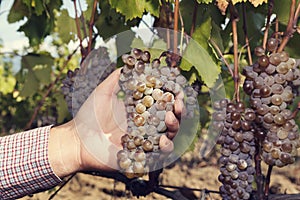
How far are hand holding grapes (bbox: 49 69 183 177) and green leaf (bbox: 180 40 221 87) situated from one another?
0.60ft

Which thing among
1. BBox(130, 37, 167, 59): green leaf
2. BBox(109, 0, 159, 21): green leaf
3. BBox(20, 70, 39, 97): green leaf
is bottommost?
BBox(20, 70, 39, 97): green leaf

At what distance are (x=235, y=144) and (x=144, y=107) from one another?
246 millimetres

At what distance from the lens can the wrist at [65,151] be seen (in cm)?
139

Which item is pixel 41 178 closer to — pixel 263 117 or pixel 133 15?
pixel 133 15

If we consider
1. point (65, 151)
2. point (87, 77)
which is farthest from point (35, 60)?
point (65, 151)

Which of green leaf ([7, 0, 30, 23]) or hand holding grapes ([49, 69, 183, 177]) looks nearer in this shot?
hand holding grapes ([49, 69, 183, 177])

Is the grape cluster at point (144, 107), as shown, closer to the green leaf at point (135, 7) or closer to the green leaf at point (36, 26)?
the green leaf at point (135, 7)

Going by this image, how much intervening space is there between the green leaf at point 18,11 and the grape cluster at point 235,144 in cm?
102

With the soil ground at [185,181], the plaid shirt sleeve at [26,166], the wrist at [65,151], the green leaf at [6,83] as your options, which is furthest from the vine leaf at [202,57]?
the green leaf at [6,83]

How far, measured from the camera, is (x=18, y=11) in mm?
1976

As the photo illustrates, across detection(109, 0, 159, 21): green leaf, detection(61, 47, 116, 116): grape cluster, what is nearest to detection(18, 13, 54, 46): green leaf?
detection(61, 47, 116, 116): grape cluster

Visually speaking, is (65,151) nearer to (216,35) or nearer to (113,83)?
(113,83)

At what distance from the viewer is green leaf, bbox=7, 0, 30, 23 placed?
6.46 ft

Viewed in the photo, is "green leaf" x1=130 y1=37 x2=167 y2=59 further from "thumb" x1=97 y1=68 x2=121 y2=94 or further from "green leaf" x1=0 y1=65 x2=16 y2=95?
"green leaf" x1=0 y1=65 x2=16 y2=95
